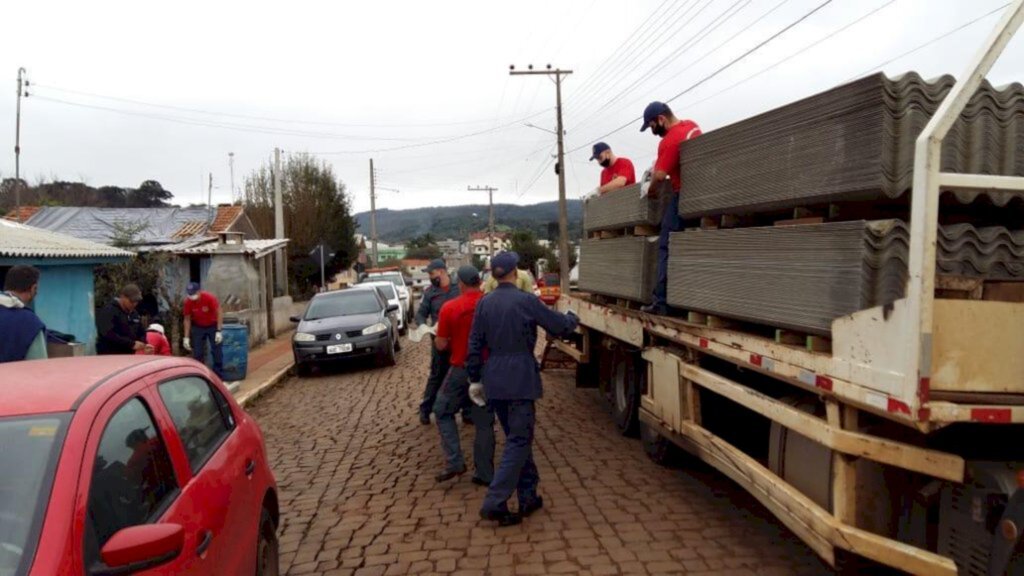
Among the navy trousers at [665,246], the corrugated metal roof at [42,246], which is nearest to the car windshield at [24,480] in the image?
the navy trousers at [665,246]

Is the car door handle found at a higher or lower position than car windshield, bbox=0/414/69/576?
lower

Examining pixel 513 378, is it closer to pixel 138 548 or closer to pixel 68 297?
pixel 138 548

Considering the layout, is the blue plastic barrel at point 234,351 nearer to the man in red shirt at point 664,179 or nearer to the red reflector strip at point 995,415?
the man in red shirt at point 664,179

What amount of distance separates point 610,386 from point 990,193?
504 centimetres

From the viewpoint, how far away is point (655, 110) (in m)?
6.19

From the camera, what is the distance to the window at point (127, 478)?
2268mm

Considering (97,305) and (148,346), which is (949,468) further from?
(97,305)

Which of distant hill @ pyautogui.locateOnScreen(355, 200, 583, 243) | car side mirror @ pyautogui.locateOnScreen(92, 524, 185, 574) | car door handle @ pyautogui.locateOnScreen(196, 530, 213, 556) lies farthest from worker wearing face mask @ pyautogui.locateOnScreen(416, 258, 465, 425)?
distant hill @ pyautogui.locateOnScreen(355, 200, 583, 243)

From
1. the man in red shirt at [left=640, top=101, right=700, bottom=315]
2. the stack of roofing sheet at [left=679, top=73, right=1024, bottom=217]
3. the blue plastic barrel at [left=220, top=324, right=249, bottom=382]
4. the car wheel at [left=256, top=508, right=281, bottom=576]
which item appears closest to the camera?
the stack of roofing sheet at [left=679, top=73, right=1024, bottom=217]

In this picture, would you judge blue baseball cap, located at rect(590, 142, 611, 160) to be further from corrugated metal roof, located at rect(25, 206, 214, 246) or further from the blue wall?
corrugated metal roof, located at rect(25, 206, 214, 246)

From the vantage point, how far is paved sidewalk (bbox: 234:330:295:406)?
11.0m

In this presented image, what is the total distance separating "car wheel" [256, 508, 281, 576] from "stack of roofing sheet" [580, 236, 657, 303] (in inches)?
146

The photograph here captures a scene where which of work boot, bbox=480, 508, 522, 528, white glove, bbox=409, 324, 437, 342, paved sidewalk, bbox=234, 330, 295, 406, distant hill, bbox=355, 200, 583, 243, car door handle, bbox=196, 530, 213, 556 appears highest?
distant hill, bbox=355, 200, 583, 243

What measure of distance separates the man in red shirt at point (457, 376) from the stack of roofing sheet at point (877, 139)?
2.71 meters
